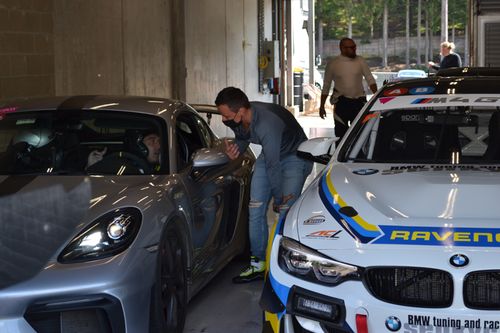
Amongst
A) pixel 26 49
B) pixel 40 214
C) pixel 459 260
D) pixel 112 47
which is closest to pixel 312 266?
pixel 459 260

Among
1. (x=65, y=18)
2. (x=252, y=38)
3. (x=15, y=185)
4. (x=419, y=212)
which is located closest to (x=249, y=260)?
(x=15, y=185)

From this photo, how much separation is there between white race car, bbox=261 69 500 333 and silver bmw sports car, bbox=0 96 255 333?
734 millimetres

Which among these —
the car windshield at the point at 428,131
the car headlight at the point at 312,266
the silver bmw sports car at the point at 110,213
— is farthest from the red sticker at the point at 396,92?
the car headlight at the point at 312,266

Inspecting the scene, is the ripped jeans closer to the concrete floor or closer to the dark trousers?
the concrete floor

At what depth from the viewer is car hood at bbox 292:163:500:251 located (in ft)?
11.3

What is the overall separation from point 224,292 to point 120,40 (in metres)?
5.67

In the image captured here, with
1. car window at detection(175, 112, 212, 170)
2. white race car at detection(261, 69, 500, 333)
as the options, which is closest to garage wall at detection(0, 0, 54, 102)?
car window at detection(175, 112, 212, 170)

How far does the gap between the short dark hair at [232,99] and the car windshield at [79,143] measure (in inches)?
19.9

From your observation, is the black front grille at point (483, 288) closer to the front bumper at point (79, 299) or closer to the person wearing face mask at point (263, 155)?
the front bumper at point (79, 299)

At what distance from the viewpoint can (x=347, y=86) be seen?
10.5m

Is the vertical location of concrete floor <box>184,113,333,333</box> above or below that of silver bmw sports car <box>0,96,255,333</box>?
below

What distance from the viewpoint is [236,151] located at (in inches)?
229

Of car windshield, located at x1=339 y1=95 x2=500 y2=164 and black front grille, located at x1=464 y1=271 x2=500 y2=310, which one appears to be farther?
car windshield, located at x1=339 y1=95 x2=500 y2=164

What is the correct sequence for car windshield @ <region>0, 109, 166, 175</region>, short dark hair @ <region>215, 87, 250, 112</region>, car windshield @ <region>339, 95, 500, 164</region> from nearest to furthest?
car windshield @ <region>339, 95, 500, 164</region> → car windshield @ <region>0, 109, 166, 175</region> → short dark hair @ <region>215, 87, 250, 112</region>
